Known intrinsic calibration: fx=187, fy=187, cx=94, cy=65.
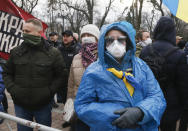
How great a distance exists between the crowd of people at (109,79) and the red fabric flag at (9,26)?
2.35ft

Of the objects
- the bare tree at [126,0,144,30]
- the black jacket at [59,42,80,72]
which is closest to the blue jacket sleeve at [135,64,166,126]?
Result: the black jacket at [59,42,80,72]

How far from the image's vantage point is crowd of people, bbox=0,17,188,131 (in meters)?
1.45

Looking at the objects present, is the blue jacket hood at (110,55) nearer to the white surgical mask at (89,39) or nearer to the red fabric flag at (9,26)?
the white surgical mask at (89,39)

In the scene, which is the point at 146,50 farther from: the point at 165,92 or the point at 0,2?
the point at 0,2

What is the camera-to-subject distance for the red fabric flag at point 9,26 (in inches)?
127

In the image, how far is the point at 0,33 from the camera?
326cm

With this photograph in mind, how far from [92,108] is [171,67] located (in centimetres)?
128

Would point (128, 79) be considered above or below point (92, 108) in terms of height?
above

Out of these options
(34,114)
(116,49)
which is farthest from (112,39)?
(34,114)

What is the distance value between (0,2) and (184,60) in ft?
10.6

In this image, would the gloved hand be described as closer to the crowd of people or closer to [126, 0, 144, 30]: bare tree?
the crowd of people

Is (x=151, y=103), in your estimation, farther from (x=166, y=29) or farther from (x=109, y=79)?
(x=166, y=29)

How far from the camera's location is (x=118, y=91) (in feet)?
4.82

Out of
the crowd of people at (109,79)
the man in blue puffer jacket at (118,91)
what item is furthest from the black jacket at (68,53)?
the man in blue puffer jacket at (118,91)
